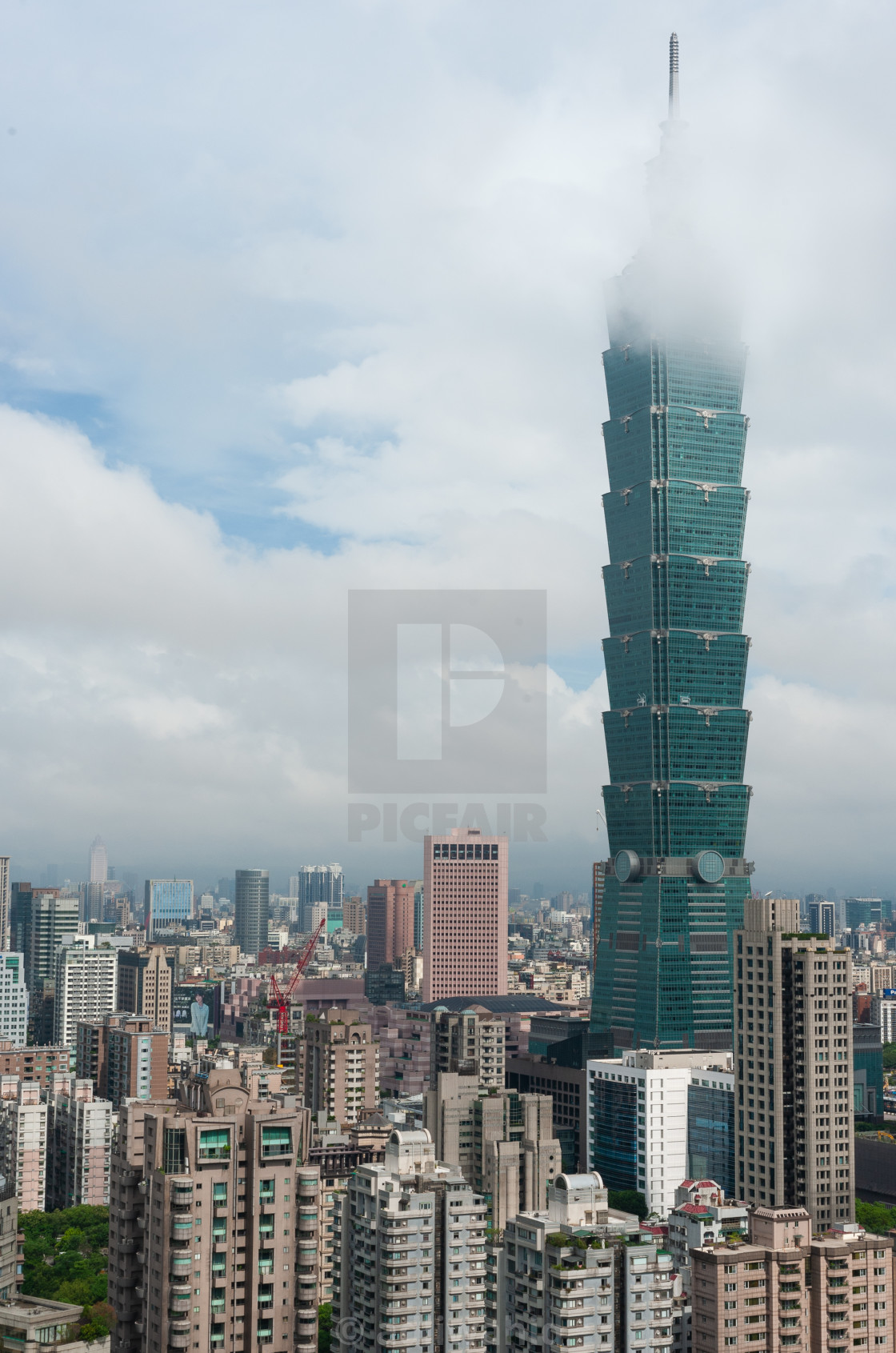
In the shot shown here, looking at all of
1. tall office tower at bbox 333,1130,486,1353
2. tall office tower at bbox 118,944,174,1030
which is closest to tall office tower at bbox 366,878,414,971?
tall office tower at bbox 118,944,174,1030

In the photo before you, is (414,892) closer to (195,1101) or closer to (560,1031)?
(560,1031)

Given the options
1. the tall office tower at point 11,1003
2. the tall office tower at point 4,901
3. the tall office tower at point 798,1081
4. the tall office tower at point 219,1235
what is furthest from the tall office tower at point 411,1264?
the tall office tower at point 4,901

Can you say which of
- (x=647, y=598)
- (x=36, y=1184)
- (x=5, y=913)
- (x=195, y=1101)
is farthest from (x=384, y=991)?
(x=195, y=1101)

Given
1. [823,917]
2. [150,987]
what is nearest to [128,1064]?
[150,987]

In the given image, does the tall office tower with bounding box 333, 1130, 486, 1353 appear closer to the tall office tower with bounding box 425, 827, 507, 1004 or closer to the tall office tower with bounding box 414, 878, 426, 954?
the tall office tower with bounding box 425, 827, 507, 1004

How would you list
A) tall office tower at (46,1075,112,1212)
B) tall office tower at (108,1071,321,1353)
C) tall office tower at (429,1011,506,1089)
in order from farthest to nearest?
tall office tower at (429,1011,506,1089) < tall office tower at (46,1075,112,1212) < tall office tower at (108,1071,321,1353)

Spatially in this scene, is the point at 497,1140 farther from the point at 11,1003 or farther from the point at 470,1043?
the point at 11,1003
